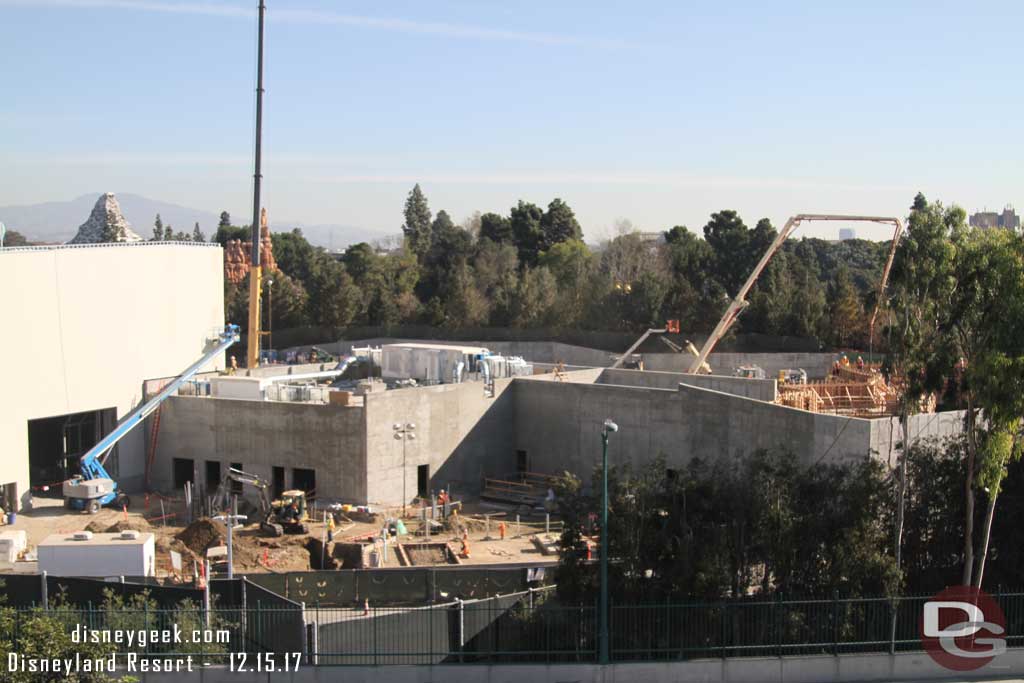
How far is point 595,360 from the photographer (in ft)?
227

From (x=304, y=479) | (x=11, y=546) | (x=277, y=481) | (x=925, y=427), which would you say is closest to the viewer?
(x=925, y=427)

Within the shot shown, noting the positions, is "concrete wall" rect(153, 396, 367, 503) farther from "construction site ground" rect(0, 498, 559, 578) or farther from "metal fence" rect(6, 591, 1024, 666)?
"metal fence" rect(6, 591, 1024, 666)

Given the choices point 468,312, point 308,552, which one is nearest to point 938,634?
point 308,552

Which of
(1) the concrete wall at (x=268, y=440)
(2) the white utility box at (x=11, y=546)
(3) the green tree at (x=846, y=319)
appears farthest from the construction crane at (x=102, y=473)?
(3) the green tree at (x=846, y=319)

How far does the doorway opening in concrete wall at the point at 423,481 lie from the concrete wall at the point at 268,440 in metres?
2.99

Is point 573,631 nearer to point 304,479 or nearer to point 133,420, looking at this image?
point 304,479

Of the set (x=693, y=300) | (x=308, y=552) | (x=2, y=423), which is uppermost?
(x=693, y=300)

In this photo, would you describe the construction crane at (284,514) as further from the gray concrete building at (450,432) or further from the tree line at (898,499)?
the tree line at (898,499)

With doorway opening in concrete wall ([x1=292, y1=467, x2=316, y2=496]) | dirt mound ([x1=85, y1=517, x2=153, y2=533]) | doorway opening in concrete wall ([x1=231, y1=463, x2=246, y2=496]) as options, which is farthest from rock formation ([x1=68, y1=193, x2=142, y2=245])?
dirt mound ([x1=85, y1=517, x2=153, y2=533])

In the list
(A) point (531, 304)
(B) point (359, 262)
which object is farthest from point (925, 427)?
(B) point (359, 262)

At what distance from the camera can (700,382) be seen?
44.5 m

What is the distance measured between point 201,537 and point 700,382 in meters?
20.2

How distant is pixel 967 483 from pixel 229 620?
16.0m

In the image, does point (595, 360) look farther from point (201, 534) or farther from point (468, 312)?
point (201, 534)
